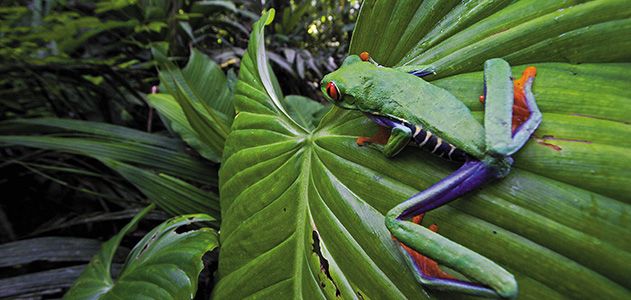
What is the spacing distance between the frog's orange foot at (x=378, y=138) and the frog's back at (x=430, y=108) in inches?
2.0

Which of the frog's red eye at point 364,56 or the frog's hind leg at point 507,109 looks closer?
the frog's hind leg at point 507,109

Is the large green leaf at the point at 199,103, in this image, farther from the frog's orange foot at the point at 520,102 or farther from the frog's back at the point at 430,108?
the frog's orange foot at the point at 520,102

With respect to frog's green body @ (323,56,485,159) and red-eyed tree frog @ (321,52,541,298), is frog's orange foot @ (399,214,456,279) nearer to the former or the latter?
red-eyed tree frog @ (321,52,541,298)

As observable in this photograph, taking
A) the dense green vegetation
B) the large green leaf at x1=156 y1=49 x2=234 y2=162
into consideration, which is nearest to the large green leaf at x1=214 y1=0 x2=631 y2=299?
the dense green vegetation

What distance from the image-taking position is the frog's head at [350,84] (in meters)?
0.74

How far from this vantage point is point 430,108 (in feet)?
2.12

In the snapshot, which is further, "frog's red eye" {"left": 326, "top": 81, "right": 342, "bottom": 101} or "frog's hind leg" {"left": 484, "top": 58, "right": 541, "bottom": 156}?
"frog's red eye" {"left": 326, "top": 81, "right": 342, "bottom": 101}

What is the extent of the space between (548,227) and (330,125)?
480mm

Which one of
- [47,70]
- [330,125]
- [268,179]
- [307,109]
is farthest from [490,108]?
[47,70]

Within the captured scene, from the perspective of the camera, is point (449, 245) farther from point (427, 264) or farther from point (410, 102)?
point (410, 102)

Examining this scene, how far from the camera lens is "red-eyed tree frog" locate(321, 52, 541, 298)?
0.55 m

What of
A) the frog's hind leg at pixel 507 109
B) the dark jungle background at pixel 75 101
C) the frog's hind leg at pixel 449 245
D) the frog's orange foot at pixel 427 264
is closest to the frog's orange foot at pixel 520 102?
the frog's hind leg at pixel 507 109

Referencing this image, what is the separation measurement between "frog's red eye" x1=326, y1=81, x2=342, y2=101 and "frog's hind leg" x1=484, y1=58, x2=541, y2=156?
0.89 feet

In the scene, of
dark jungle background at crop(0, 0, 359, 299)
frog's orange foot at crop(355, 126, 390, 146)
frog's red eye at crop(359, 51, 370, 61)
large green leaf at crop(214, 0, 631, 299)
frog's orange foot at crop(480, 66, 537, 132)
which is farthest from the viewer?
dark jungle background at crop(0, 0, 359, 299)
